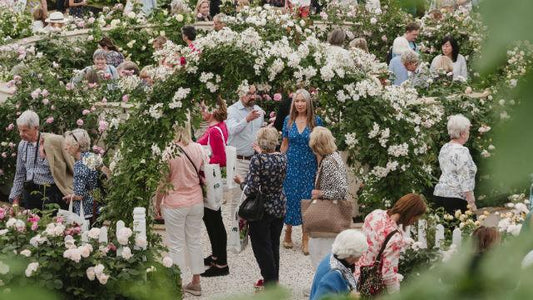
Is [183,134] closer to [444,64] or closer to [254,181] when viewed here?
[254,181]

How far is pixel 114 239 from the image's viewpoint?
7.11 meters

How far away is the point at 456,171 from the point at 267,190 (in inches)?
73.1

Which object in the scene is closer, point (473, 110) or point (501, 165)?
point (501, 165)

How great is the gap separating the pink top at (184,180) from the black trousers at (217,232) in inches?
21.9

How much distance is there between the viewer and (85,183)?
8.68 metres

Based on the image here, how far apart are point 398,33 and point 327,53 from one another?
310 inches

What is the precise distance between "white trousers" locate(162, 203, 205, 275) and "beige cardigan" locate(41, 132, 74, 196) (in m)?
1.26

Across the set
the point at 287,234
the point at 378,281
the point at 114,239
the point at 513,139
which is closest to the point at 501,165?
the point at 513,139

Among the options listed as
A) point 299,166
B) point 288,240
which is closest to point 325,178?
point 299,166

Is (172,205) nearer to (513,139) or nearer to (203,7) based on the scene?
(513,139)

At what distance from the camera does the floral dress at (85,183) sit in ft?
28.2

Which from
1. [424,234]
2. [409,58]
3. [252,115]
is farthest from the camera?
[409,58]

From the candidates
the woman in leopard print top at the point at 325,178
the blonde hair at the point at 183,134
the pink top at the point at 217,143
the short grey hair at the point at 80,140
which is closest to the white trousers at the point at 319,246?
the woman in leopard print top at the point at 325,178

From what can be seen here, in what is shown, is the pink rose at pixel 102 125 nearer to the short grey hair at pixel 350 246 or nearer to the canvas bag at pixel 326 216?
the canvas bag at pixel 326 216
